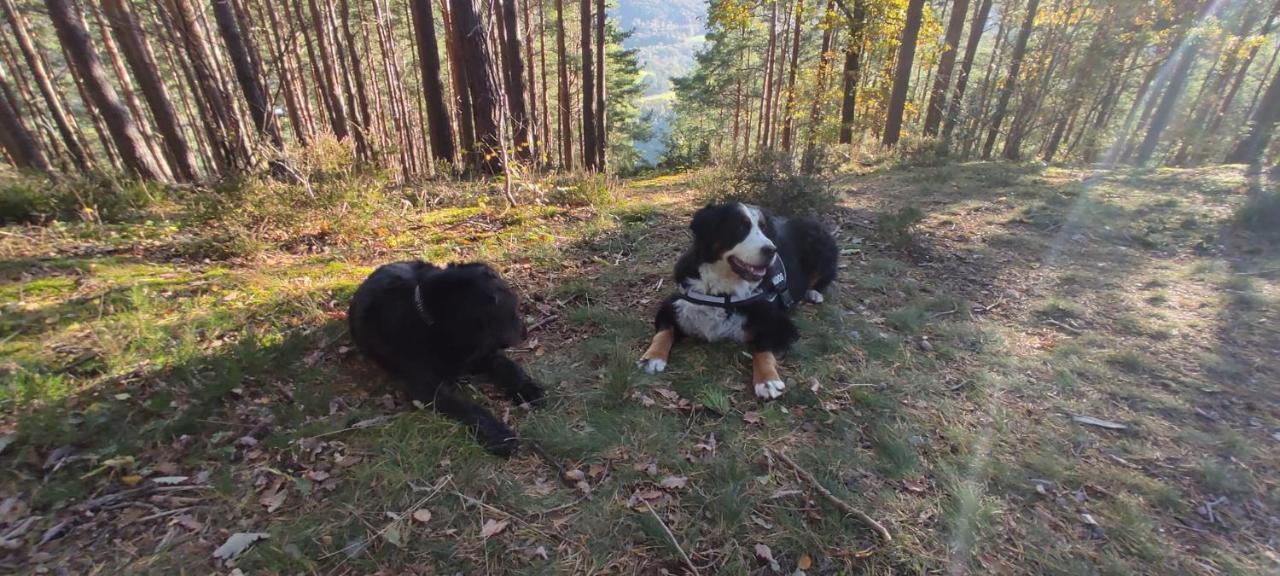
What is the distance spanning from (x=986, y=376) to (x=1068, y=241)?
452 centimetres

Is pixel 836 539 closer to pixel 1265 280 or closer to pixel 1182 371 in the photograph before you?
pixel 1182 371

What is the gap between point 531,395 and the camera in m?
3.13

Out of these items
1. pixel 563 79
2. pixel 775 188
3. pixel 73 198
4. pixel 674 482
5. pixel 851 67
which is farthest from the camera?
pixel 563 79

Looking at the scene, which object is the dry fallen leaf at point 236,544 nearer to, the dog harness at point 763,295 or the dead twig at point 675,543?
the dead twig at point 675,543

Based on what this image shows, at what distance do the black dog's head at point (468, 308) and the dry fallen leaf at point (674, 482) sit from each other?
1345mm

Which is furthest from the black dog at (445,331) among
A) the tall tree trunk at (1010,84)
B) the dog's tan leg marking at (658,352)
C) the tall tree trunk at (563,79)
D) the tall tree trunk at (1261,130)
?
the tall tree trunk at (1261,130)

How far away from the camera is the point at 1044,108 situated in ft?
51.9

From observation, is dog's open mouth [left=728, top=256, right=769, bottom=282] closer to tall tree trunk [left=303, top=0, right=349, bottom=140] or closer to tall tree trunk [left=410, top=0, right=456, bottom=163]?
tall tree trunk [left=410, top=0, right=456, bottom=163]

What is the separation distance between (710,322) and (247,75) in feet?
23.3

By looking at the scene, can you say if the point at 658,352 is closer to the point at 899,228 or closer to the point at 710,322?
the point at 710,322

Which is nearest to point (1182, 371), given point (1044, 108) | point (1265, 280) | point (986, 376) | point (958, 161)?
point (986, 376)

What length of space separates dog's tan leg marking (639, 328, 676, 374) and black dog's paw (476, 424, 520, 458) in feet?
3.39

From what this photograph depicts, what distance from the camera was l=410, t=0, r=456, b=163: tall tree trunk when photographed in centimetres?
872

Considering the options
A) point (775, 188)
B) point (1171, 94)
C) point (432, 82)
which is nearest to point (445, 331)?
point (775, 188)
